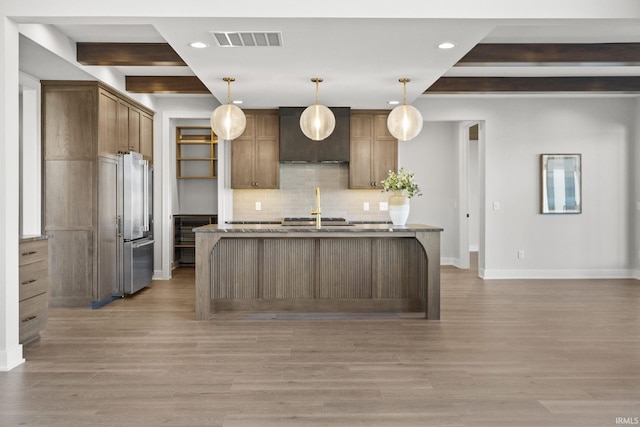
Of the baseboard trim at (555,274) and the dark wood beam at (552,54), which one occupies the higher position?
the dark wood beam at (552,54)

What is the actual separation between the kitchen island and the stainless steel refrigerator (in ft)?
5.09

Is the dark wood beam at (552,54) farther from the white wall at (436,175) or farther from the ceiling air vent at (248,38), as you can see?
the white wall at (436,175)

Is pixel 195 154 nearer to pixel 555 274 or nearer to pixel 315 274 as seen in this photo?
pixel 315 274

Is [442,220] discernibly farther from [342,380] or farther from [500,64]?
[342,380]

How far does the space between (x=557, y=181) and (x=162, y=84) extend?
18.2 ft

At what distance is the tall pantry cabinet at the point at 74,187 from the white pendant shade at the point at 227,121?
1361 millimetres

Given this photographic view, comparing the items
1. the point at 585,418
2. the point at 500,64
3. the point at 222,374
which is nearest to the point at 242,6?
the point at 222,374

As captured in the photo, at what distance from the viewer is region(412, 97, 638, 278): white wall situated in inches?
295

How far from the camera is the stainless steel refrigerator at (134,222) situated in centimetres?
607

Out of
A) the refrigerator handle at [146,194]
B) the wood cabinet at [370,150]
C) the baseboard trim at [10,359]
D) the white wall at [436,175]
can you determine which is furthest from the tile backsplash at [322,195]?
the baseboard trim at [10,359]

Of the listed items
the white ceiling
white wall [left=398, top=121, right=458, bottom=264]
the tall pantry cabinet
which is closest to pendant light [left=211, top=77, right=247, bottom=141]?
the white ceiling

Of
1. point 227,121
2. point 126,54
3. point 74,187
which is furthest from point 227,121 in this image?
point 74,187

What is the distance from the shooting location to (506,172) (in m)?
7.51

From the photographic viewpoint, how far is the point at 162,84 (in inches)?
249
